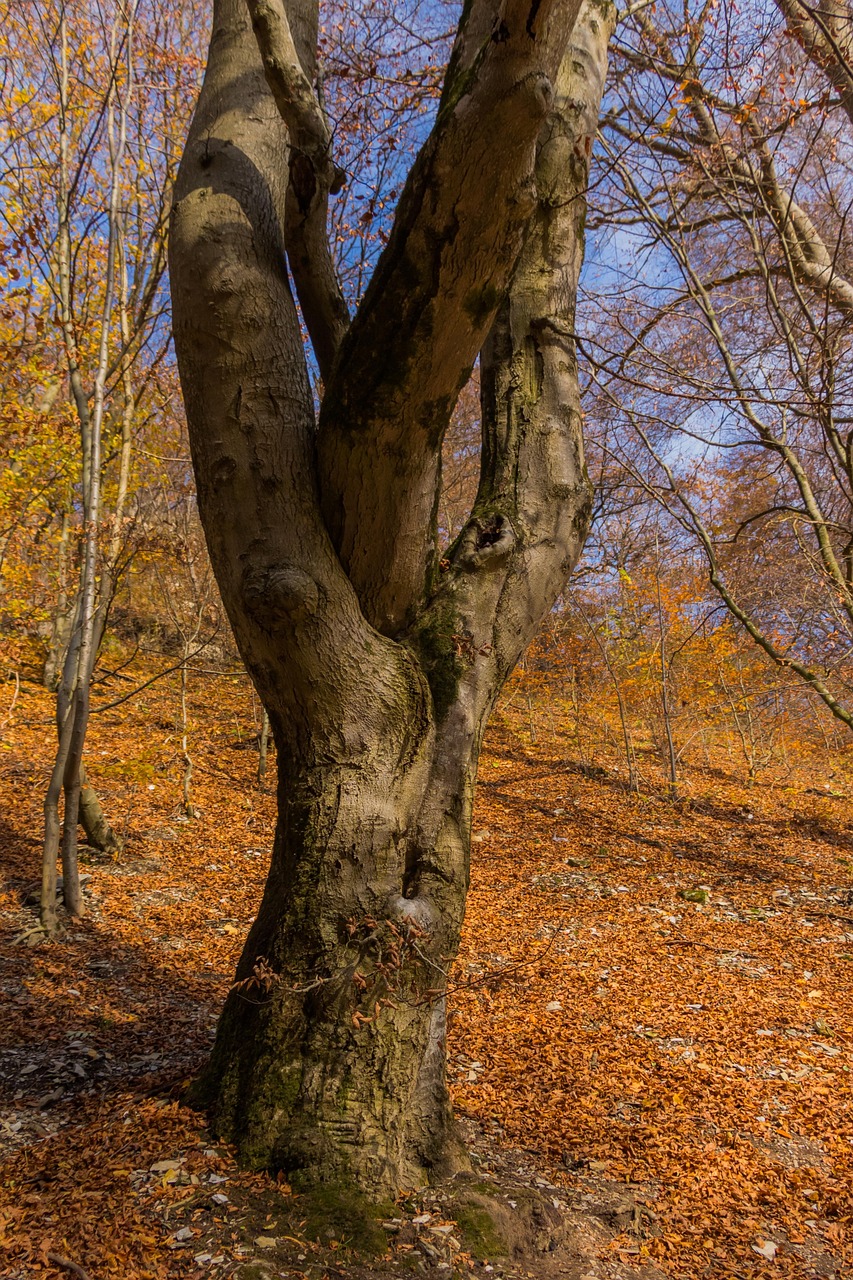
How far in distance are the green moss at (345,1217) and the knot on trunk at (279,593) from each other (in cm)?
155

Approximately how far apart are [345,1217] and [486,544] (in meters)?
1.97

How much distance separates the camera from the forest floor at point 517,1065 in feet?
6.24

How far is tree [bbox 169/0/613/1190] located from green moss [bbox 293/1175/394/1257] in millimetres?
46

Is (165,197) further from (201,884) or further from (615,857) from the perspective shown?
(615,857)

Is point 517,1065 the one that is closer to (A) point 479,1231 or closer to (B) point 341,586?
(A) point 479,1231

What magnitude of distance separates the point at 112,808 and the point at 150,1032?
4650mm

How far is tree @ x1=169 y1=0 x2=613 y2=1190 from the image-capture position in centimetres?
197

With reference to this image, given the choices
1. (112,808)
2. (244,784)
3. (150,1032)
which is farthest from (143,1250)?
(244,784)

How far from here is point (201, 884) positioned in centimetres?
592

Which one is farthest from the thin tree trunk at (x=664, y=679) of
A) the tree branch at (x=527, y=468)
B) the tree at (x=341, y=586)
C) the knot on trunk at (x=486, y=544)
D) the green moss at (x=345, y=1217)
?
the green moss at (x=345, y=1217)

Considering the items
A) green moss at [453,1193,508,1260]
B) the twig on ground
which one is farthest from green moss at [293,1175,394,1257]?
the twig on ground

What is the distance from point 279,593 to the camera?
78.9 inches

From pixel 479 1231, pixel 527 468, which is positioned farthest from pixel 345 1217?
pixel 527 468

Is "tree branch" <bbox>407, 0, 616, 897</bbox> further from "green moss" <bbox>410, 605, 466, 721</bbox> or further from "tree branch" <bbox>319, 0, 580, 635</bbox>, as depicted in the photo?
"tree branch" <bbox>319, 0, 580, 635</bbox>
